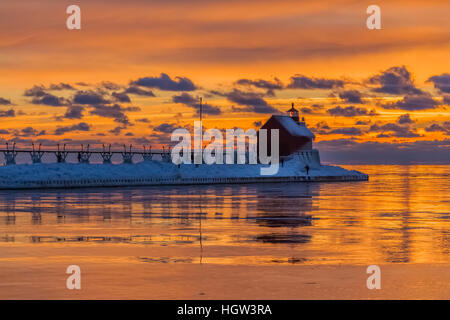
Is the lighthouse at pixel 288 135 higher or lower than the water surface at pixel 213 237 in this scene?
higher

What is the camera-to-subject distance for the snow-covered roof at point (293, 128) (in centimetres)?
12119

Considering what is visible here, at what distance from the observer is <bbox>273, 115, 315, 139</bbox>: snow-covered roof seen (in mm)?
121188

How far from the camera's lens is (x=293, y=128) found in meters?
123

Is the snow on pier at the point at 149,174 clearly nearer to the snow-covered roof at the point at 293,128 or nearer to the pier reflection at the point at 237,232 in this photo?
Result: the snow-covered roof at the point at 293,128

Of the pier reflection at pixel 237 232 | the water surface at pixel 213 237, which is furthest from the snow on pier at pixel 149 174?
the water surface at pixel 213 237

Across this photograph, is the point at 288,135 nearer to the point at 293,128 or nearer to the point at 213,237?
the point at 293,128

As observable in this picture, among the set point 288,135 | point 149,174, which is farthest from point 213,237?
point 288,135

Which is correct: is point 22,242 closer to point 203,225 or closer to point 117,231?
point 117,231

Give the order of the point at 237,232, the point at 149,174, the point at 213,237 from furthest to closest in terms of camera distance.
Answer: the point at 149,174, the point at 237,232, the point at 213,237

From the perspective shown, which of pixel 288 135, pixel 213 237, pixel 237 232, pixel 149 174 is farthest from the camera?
pixel 288 135

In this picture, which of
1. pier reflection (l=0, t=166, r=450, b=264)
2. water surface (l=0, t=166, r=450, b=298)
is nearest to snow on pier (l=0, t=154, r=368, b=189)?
pier reflection (l=0, t=166, r=450, b=264)

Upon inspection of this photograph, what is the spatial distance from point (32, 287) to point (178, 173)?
298 feet

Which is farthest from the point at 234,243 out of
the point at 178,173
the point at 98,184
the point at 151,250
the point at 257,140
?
the point at 257,140
